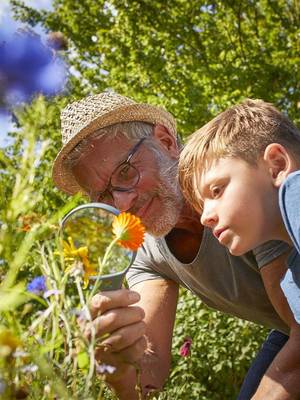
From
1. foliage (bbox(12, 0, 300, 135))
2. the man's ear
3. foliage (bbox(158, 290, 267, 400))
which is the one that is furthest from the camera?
foliage (bbox(12, 0, 300, 135))

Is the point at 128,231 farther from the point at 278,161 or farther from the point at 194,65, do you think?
the point at 194,65

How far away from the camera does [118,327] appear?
44.1 inches

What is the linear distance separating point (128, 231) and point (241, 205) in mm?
693

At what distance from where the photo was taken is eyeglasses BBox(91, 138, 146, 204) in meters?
2.28

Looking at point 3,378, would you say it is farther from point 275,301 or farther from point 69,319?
point 275,301

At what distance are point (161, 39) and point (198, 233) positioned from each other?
450cm

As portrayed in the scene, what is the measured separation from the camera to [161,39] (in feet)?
21.2

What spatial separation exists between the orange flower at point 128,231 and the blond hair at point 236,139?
758 millimetres

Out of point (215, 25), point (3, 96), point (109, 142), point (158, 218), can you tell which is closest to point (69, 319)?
point (3, 96)

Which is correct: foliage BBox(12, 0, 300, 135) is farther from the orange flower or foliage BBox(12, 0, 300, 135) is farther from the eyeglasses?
the orange flower

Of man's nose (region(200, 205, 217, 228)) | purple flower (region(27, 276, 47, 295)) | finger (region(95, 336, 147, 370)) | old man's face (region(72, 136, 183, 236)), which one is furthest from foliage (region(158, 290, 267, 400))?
purple flower (region(27, 276, 47, 295))

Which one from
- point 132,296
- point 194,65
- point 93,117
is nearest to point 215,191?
point 132,296

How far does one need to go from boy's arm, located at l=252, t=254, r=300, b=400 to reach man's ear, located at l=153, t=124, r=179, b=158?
73 cm

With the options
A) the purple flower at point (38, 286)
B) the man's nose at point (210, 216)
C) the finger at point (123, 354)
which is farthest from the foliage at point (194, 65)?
the purple flower at point (38, 286)
